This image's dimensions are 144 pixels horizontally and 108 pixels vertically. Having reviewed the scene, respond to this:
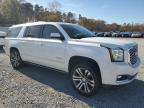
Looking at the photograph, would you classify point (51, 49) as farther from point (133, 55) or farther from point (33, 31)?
point (133, 55)

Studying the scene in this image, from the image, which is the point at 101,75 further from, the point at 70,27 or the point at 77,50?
the point at 70,27

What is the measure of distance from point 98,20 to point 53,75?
96391 millimetres

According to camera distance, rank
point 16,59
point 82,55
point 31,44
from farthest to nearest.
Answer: point 16,59 < point 31,44 < point 82,55

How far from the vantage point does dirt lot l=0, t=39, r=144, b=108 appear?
18.4ft

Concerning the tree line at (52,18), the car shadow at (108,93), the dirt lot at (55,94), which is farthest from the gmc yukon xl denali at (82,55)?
the tree line at (52,18)

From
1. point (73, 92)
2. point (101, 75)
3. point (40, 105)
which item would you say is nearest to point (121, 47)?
point (101, 75)

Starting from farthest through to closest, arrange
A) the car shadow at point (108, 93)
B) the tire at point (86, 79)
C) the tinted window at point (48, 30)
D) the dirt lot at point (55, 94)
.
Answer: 1. the tinted window at point (48, 30)
2. the tire at point (86, 79)
3. the car shadow at point (108, 93)
4. the dirt lot at point (55, 94)

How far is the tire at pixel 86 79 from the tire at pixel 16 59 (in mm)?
3297

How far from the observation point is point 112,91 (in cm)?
663

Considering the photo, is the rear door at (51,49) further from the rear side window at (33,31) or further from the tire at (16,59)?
the tire at (16,59)

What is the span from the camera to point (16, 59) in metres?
9.32

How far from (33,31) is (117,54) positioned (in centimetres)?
356

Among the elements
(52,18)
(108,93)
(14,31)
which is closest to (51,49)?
(108,93)

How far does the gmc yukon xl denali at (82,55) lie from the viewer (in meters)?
5.70
